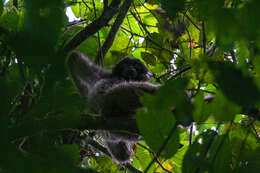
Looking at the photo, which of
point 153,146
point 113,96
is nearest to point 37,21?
point 153,146

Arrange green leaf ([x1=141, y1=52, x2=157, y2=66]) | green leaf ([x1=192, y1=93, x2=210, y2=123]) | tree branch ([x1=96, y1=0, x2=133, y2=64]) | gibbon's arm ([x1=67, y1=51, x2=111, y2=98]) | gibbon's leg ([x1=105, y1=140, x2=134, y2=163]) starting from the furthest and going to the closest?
green leaf ([x1=141, y1=52, x2=157, y2=66]), gibbon's leg ([x1=105, y1=140, x2=134, y2=163]), tree branch ([x1=96, y1=0, x2=133, y2=64]), gibbon's arm ([x1=67, y1=51, x2=111, y2=98]), green leaf ([x1=192, y1=93, x2=210, y2=123])

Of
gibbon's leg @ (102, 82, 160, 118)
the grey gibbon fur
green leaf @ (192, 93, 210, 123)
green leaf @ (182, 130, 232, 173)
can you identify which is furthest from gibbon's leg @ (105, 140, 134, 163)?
green leaf @ (192, 93, 210, 123)

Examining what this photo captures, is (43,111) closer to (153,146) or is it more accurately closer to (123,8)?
(153,146)

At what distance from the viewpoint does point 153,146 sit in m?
2.06

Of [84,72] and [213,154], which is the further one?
[84,72]

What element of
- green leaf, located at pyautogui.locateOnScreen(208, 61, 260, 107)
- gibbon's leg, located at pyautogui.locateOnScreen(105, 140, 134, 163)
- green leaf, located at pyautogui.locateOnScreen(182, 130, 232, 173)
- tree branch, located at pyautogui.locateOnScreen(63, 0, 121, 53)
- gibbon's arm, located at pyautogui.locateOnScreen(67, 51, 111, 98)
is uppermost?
tree branch, located at pyautogui.locateOnScreen(63, 0, 121, 53)

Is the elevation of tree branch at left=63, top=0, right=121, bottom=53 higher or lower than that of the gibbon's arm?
higher

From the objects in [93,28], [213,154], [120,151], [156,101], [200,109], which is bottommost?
[120,151]

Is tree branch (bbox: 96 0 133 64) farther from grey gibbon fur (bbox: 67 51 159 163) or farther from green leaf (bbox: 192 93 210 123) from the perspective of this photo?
green leaf (bbox: 192 93 210 123)

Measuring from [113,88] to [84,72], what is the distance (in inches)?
26.3

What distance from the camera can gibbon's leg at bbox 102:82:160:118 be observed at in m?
3.06

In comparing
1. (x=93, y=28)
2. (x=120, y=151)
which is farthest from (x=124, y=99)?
(x=120, y=151)

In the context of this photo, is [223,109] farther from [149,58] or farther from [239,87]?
[149,58]

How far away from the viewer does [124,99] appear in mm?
3090
